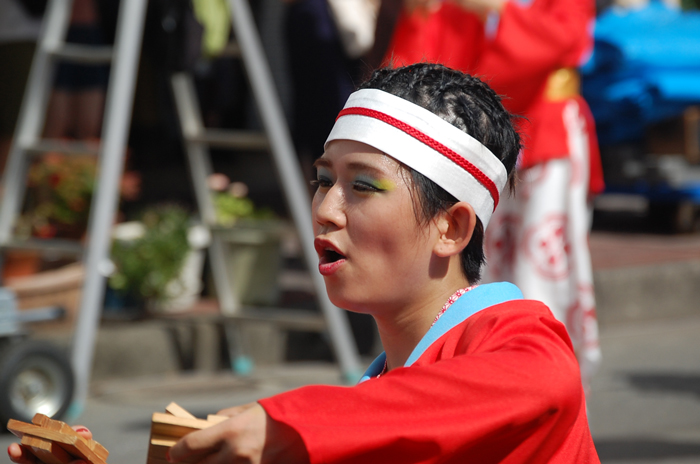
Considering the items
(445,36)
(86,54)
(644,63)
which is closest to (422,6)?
(445,36)

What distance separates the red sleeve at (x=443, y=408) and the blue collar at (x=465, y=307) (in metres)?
0.18

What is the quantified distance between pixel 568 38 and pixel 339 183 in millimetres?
2026

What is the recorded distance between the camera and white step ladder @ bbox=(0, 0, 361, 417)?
11.3 feet

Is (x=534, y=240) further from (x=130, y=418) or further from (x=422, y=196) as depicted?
(x=422, y=196)

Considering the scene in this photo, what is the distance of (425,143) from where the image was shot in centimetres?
118

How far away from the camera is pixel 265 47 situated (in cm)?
845

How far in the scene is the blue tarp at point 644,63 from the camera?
5586mm

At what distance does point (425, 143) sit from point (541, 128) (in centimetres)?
200

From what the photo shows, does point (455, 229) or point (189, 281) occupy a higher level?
point (455, 229)

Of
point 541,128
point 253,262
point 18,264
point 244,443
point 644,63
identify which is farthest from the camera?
point 644,63

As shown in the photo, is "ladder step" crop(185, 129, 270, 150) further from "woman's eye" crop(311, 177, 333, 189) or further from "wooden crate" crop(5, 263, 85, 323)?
"woman's eye" crop(311, 177, 333, 189)

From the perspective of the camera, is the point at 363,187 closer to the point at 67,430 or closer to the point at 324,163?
the point at 324,163

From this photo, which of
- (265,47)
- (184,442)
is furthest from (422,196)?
(265,47)

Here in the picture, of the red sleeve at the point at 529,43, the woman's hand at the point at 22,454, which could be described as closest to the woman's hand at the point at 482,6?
the red sleeve at the point at 529,43
